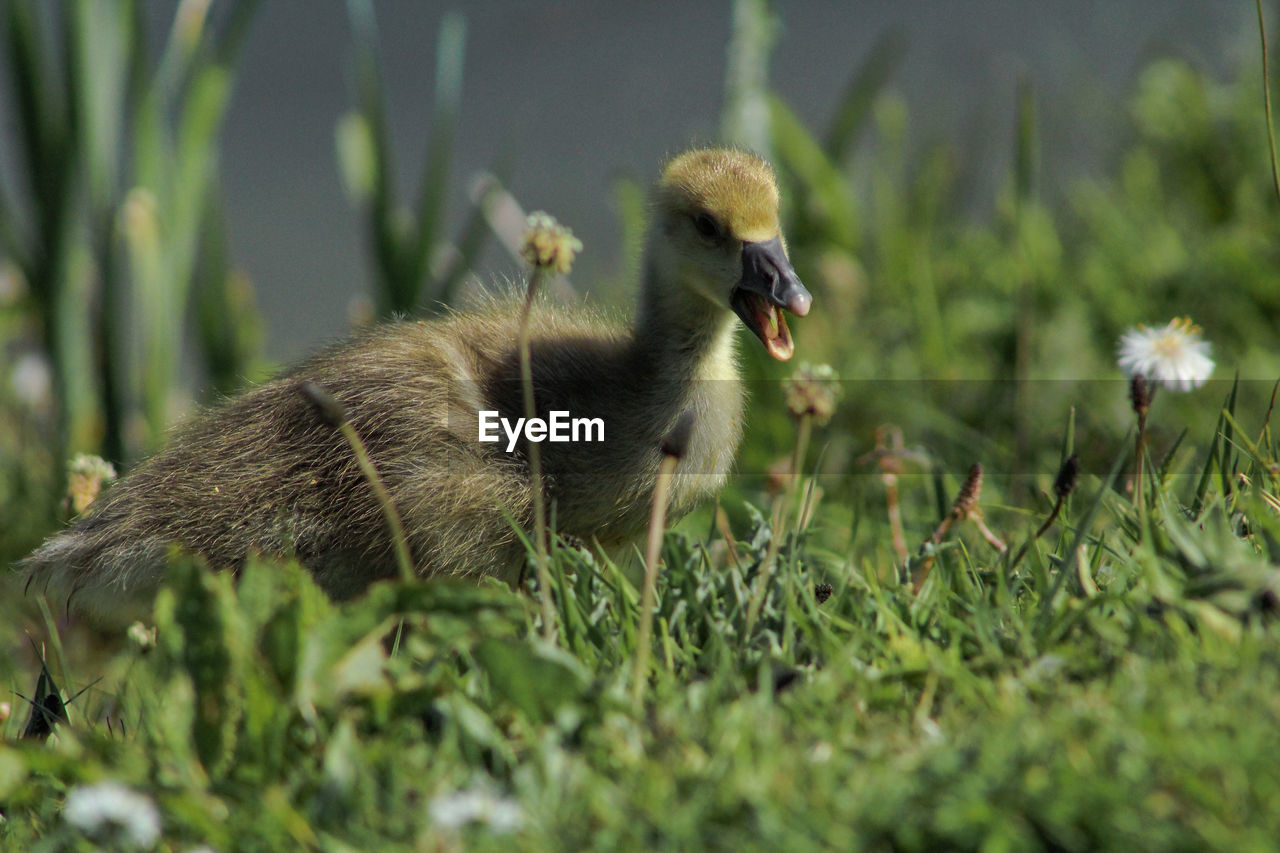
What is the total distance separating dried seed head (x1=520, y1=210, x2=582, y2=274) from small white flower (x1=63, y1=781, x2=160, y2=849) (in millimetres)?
969

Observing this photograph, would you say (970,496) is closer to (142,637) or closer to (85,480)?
(142,637)

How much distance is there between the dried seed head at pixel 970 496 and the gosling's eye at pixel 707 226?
2.84ft

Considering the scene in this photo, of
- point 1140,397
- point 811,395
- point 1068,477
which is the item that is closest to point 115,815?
point 811,395

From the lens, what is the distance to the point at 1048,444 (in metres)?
3.83

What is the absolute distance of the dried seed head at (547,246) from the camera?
198 centimetres

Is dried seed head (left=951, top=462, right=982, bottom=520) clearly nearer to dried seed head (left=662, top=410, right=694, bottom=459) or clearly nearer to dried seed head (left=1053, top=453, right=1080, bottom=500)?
dried seed head (left=1053, top=453, right=1080, bottom=500)

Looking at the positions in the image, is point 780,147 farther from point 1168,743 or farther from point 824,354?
point 1168,743

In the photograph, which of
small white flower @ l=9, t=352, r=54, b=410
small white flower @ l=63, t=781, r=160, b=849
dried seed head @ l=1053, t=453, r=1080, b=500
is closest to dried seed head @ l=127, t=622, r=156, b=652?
small white flower @ l=63, t=781, r=160, b=849

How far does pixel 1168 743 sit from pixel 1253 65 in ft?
16.2

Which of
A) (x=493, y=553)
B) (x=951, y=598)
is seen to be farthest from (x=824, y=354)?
(x=951, y=598)

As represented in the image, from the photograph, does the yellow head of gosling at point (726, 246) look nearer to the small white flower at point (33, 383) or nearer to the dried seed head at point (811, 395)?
the dried seed head at point (811, 395)

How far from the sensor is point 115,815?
4.54ft

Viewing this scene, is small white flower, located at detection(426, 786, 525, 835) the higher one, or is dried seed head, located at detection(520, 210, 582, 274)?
dried seed head, located at detection(520, 210, 582, 274)

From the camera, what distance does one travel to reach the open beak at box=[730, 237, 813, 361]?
263 centimetres
